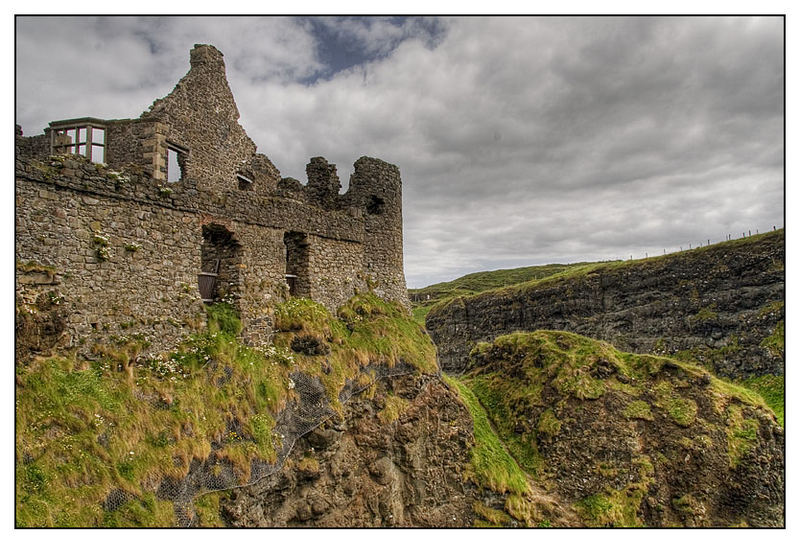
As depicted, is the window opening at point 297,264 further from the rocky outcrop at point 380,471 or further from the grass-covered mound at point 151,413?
the rocky outcrop at point 380,471

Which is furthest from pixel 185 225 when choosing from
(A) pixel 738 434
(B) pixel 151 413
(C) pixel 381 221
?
(A) pixel 738 434

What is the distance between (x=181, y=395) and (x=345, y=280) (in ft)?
25.5

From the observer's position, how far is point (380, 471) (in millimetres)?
15281

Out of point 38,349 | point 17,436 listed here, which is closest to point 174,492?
point 17,436

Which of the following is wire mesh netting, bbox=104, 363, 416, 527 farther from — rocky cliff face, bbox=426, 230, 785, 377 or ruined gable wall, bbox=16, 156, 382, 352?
rocky cliff face, bbox=426, 230, 785, 377

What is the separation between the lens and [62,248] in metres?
9.96

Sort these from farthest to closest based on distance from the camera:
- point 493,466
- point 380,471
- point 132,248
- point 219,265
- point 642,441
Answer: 1. point 642,441
2. point 493,466
3. point 380,471
4. point 219,265
5. point 132,248

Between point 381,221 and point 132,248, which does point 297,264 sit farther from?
point 132,248

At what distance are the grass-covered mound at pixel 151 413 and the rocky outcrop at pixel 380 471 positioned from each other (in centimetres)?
108

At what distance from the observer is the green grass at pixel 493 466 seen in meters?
17.9

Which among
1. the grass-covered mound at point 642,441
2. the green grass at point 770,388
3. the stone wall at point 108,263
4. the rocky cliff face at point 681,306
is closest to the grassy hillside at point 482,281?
the rocky cliff face at point 681,306

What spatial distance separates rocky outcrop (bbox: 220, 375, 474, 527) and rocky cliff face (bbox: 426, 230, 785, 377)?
22705 millimetres

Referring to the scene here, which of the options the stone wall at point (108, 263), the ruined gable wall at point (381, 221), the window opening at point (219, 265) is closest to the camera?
the stone wall at point (108, 263)

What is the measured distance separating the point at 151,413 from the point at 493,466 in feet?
42.8
